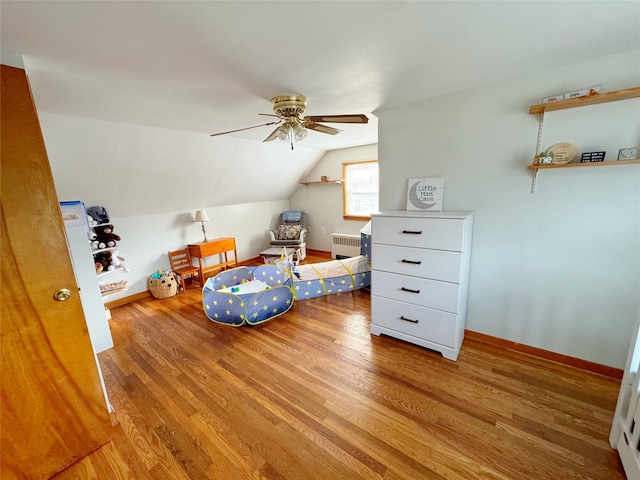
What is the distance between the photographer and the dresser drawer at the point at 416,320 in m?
2.05

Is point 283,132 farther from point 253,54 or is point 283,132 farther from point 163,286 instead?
point 163,286

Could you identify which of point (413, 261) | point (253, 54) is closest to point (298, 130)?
point (253, 54)

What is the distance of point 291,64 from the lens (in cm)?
149

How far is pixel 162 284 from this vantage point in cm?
357

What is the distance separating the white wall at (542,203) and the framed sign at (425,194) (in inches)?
2.7

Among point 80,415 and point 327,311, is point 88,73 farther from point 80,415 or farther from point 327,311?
point 327,311

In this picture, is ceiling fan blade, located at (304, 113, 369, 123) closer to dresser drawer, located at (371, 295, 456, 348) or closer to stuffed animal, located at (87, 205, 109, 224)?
dresser drawer, located at (371, 295, 456, 348)

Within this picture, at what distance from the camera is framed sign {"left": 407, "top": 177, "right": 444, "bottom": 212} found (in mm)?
2234

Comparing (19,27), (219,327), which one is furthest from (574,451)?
(19,27)

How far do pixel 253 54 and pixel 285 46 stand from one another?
0.19 m

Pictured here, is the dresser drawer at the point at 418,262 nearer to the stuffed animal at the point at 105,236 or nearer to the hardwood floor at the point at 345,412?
the hardwood floor at the point at 345,412

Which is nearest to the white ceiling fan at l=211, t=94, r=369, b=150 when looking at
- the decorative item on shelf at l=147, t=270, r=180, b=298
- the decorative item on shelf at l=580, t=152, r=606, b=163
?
the decorative item on shelf at l=580, t=152, r=606, b=163

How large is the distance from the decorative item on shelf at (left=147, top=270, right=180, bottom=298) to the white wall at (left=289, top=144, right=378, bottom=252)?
9.87 ft

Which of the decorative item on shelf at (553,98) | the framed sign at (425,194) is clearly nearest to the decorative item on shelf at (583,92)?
the decorative item on shelf at (553,98)
